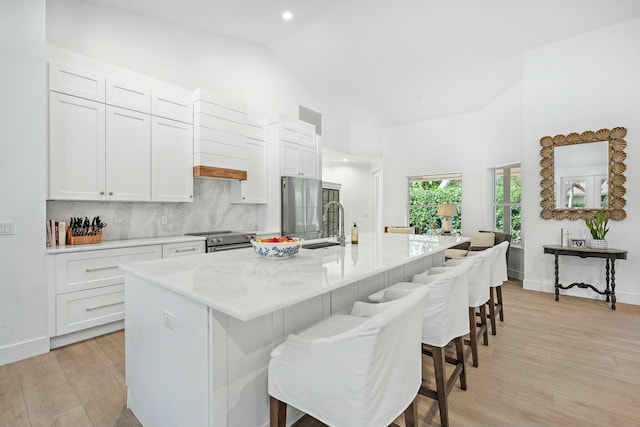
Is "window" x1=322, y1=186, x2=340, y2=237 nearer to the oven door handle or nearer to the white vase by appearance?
the oven door handle

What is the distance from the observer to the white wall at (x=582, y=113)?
12.5 feet

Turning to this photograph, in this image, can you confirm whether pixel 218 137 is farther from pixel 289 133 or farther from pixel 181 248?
pixel 181 248

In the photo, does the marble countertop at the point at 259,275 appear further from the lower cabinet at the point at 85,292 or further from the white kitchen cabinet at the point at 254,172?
the white kitchen cabinet at the point at 254,172

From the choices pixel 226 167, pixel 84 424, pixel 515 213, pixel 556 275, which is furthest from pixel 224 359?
pixel 515 213

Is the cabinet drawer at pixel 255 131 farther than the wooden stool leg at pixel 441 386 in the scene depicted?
Yes

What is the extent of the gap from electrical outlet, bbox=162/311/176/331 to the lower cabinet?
1872mm

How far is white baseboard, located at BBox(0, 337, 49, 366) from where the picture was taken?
2.34m

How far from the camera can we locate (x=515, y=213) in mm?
5598

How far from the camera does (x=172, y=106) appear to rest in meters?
3.59

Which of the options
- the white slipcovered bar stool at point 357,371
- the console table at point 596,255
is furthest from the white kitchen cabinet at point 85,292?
the console table at point 596,255

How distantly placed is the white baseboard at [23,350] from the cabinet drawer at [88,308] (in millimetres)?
120

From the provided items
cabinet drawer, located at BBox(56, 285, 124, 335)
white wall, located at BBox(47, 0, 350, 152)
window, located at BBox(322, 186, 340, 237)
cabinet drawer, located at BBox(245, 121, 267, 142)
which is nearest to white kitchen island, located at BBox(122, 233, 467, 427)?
cabinet drawer, located at BBox(56, 285, 124, 335)

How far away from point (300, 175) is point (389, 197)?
309 cm

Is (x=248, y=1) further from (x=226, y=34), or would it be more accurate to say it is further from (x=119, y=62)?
(x=119, y=62)
